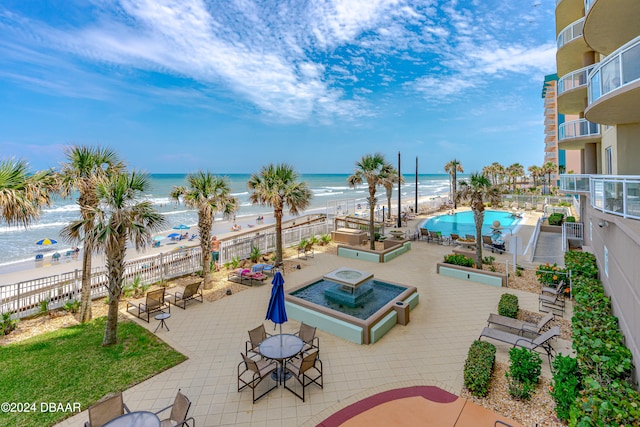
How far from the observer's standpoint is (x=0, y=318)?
9.05m

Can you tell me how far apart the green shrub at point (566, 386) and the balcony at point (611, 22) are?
348 inches

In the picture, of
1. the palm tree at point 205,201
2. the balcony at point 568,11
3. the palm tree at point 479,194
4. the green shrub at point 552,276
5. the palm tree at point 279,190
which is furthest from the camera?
the palm tree at point 279,190

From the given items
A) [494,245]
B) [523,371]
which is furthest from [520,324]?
[494,245]

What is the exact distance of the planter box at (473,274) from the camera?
40.5ft

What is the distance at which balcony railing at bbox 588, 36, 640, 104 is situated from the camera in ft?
19.4

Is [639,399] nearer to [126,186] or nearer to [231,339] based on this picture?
[231,339]

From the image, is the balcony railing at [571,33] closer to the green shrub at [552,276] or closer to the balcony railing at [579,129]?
the balcony railing at [579,129]

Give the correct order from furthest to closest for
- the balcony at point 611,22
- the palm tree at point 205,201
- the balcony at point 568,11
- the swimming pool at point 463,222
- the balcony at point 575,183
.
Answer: the swimming pool at point 463,222
the balcony at point 568,11
the balcony at point 575,183
the palm tree at point 205,201
the balcony at point 611,22

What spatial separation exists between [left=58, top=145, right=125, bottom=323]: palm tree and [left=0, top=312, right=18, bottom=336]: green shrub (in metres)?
1.63

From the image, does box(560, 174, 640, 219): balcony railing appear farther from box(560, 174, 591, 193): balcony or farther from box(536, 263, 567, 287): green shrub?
box(560, 174, 591, 193): balcony

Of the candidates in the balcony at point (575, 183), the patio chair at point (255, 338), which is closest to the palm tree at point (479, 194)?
the balcony at point (575, 183)

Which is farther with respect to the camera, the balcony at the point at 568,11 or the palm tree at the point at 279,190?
the palm tree at the point at 279,190

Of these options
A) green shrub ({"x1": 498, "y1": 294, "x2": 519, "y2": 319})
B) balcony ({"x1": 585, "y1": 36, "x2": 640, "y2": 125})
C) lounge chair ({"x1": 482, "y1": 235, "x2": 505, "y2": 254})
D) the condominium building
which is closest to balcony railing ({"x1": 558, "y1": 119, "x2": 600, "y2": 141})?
the condominium building

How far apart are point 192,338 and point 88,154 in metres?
6.66
